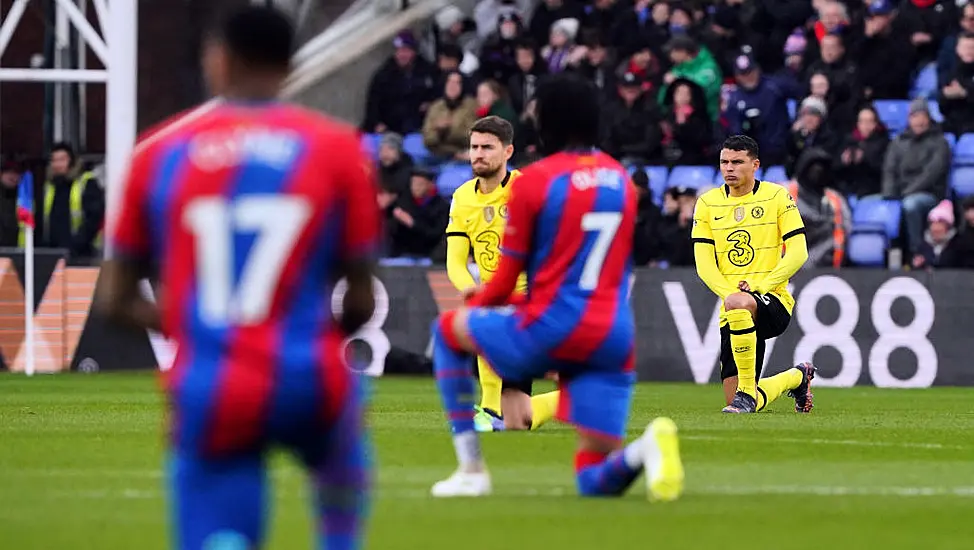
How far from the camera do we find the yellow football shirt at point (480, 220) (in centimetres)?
1280

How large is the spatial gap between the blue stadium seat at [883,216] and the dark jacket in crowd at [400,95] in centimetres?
594

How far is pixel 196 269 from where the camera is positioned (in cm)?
505

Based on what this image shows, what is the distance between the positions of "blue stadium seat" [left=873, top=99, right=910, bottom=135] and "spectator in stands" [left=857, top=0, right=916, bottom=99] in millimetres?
111

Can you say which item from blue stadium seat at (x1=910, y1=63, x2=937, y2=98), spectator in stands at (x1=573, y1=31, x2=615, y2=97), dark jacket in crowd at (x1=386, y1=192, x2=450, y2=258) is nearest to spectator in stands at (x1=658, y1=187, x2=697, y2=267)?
spectator in stands at (x1=573, y1=31, x2=615, y2=97)

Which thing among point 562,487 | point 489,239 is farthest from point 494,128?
point 562,487

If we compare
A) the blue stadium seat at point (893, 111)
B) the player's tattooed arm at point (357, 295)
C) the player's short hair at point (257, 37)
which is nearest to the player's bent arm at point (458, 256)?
the player's tattooed arm at point (357, 295)

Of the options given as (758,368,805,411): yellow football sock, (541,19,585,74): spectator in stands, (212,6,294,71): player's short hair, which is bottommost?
(758,368,805,411): yellow football sock

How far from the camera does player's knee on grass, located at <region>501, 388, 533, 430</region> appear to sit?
12547mm

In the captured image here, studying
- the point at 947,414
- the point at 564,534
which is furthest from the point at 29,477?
the point at 947,414

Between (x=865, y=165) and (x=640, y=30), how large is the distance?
12.6ft

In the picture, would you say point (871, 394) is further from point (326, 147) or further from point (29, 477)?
point (326, 147)

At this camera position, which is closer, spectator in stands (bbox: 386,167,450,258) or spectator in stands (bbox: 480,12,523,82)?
spectator in stands (bbox: 386,167,450,258)

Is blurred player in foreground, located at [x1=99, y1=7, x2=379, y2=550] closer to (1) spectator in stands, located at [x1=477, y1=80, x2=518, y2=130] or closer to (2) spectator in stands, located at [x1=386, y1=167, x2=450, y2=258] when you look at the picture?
(2) spectator in stands, located at [x1=386, y1=167, x2=450, y2=258]

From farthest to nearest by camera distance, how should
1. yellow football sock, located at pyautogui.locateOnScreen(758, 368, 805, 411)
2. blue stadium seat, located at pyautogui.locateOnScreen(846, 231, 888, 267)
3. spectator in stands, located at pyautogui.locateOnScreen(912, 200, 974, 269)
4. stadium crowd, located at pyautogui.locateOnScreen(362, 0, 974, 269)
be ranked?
blue stadium seat, located at pyautogui.locateOnScreen(846, 231, 888, 267) < stadium crowd, located at pyautogui.locateOnScreen(362, 0, 974, 269) < spectator in stands, located at pyautogui.locateOnScreen(912, 200, 974, 269) < yellow football sock, located at pyautogui.locateOnScreen(758, 368, 805, 411)
